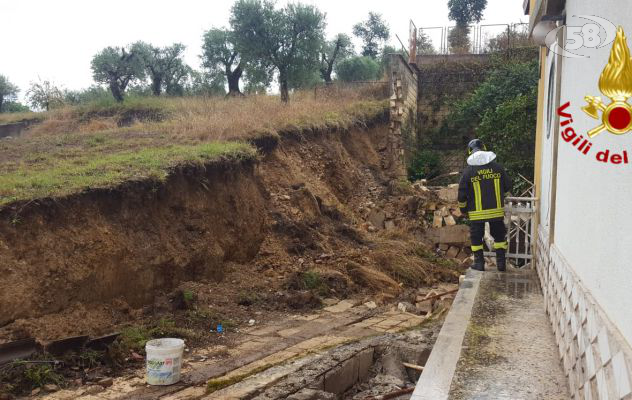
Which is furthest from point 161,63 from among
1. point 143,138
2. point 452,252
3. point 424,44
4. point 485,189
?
point 485,189


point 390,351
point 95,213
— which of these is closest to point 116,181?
point 95,213

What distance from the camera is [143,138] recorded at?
41.1 feet

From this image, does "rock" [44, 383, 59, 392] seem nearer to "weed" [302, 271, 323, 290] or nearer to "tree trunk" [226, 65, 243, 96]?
"weed" [302, 271, 323, 290]

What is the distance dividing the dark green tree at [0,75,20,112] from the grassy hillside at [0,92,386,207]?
2054cm

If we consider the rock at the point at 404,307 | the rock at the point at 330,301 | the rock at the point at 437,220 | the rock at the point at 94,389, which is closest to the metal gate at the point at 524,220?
the rock at the point at 404,307

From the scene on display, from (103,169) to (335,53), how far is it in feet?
77.3

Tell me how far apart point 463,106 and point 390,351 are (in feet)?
45.5

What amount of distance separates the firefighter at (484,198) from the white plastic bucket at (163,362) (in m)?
4.49

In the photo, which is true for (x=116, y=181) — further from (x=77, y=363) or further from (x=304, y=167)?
(x=304, y=167)

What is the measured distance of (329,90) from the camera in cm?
2119

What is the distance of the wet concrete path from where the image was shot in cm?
385

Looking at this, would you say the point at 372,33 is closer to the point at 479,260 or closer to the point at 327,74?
the point at 327,74

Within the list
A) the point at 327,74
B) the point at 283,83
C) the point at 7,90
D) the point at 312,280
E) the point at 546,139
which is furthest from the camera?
the point at 7,90

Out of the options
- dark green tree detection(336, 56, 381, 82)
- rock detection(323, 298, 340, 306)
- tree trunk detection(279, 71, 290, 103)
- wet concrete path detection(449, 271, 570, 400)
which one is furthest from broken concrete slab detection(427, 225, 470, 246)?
dark green tree detection(336, 56, 381, 82)
